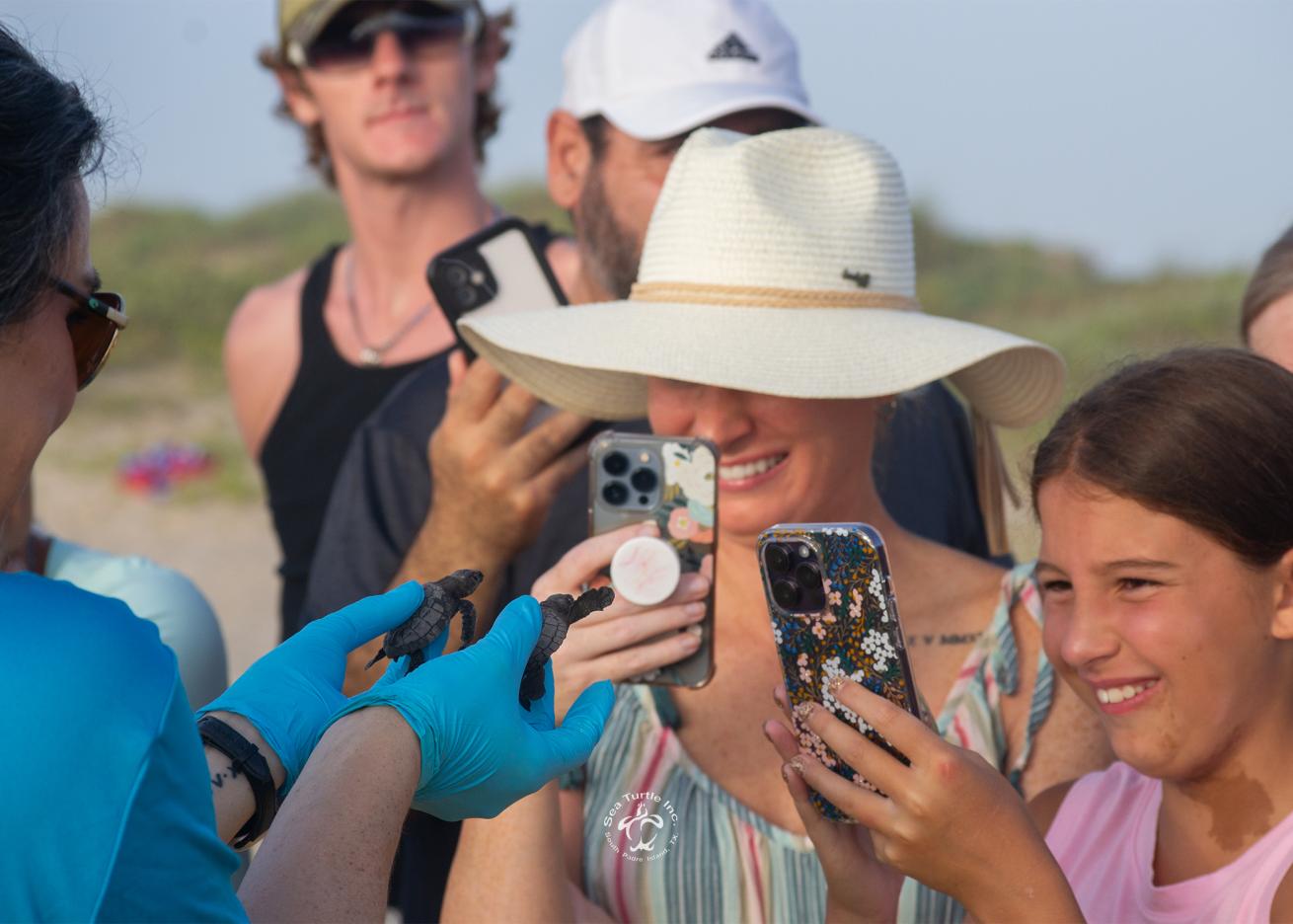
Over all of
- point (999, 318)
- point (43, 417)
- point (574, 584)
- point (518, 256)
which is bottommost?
point (999, 318)

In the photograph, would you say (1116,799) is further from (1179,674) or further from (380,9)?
(380,9)

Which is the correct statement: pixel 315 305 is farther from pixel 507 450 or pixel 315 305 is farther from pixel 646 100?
pixel 507 450

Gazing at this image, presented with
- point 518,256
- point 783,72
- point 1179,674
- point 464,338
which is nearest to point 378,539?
point 464,338

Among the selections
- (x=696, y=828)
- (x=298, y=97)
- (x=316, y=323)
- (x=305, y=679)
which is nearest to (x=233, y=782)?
(x=305, y=679)

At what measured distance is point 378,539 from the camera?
2949mm

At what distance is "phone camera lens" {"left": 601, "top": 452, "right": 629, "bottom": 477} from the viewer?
227 centimetres

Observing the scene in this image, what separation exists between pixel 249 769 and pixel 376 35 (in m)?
2.87

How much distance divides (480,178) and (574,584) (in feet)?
8.50

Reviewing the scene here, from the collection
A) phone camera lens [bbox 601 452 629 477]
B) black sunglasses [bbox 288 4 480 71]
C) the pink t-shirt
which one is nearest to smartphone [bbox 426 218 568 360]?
phone camera lens [bbox 601 452 629 477]

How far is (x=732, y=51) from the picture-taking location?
3.28 meters

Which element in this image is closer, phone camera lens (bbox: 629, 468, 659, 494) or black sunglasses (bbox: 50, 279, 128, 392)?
black sunglasses (bbox: 50, 279, 128, 392)

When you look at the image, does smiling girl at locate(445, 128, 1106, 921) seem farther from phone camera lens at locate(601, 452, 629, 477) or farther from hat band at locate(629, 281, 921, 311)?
phone camera lens at locate(601, 452, 629, 477)

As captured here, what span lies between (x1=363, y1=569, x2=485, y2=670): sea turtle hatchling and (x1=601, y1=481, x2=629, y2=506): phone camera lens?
0.53 m

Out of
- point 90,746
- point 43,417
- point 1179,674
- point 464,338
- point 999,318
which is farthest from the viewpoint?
point 999,318
